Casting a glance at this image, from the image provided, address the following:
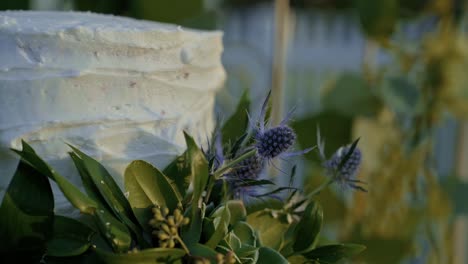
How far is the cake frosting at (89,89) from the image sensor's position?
0.89 feet

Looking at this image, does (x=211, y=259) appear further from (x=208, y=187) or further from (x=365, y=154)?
(x=365, y=154)

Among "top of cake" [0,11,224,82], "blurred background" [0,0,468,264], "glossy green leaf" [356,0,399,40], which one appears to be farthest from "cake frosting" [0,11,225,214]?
"glossy green leaf" [356,0,399,40]

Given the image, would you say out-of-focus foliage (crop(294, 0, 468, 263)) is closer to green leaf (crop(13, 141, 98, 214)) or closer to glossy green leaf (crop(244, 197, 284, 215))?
glossy green leaf (crop(244, 197, 284, 215))

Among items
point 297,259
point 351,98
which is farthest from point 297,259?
point 351,98

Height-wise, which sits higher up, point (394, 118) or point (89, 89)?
point (89, 89)

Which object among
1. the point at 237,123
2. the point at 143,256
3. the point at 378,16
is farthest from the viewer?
the point at 378,16

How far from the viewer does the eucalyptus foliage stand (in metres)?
0.24

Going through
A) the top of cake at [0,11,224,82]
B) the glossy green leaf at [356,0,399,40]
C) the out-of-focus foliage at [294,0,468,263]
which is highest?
the top of cake at [0,11,224,82]

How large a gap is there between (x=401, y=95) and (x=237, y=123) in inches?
15.3

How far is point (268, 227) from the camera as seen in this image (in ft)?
0.99

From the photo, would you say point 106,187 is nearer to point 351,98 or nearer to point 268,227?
point 268,227

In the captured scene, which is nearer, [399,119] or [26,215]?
[26,215]

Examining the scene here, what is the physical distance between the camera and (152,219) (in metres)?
0.25

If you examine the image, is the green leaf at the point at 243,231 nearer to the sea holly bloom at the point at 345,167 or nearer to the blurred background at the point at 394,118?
the sea holly bloom at the point at 345,167
